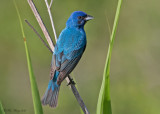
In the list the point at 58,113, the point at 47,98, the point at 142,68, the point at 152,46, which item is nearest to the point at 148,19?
the point at 152,46

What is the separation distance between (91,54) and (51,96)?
9.21 feet

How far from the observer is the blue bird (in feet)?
11.7

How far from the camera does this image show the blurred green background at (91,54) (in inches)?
218

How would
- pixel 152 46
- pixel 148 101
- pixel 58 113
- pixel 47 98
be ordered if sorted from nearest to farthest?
pixel 47 98 → pixel 148 101 → pixel 58 113 → pixel 152 46

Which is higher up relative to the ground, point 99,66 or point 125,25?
point 125,25

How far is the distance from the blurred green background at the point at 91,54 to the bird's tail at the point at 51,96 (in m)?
1.82

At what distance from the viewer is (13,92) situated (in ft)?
18.9

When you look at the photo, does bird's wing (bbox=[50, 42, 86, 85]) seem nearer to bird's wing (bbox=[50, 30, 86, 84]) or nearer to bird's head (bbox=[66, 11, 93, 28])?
bird's wing (bbox=[50, 30, 86, 84])

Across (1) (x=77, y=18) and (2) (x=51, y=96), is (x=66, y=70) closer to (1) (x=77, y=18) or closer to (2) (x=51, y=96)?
(2) (x=51, y=96)

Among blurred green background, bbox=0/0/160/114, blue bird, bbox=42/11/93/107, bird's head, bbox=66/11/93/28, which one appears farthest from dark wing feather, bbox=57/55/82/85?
blurred green background, bbox=0/0/160/114

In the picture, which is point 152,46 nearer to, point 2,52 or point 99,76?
point 99,76

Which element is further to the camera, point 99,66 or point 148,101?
point 99,66

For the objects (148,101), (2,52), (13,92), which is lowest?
(148,101)

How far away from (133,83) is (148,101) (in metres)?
0.42
